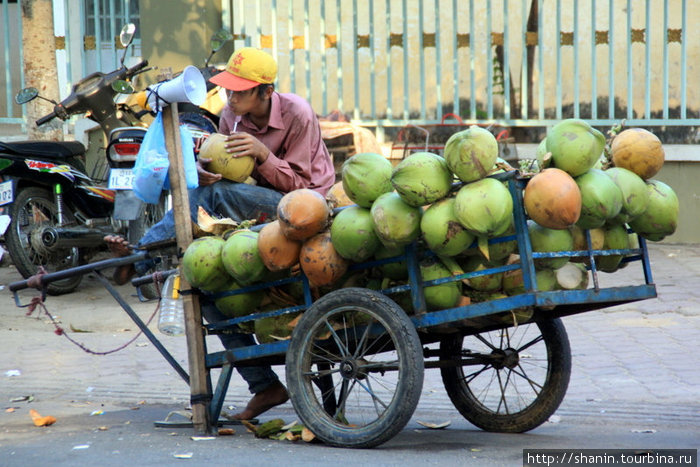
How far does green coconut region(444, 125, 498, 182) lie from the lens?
3.50m

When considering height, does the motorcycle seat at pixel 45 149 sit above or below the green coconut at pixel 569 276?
above

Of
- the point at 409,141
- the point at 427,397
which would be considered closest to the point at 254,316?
the point at 427,397

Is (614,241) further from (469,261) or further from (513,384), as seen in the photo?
(513,384)

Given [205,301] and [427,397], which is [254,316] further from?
[427,397]

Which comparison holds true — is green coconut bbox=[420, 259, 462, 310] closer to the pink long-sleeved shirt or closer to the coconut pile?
the coconut pile

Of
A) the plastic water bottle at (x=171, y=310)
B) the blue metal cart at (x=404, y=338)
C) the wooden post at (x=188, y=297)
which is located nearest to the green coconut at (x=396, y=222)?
the blue metal cart at (x=404, y=338)

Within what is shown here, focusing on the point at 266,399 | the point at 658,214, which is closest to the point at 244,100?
the point at 266,399

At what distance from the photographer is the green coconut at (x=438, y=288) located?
3.70 m

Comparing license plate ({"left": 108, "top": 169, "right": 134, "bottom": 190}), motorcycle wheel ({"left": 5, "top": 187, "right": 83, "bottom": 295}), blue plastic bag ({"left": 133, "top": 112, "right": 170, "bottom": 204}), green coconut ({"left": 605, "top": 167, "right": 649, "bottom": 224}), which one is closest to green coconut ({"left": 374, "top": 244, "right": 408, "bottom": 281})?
green coconut ({"left": 605, "top": 167, "right": 649, "bottom": 224})

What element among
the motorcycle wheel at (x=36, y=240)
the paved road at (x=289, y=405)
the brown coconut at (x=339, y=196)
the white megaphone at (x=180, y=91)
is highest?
the white megaphone at (x=180, y=91)

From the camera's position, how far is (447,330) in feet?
13.0

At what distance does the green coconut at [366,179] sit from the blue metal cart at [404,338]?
0.84ft

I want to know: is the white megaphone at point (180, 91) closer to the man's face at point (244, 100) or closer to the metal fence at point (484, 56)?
the man's face at point (244, 100)

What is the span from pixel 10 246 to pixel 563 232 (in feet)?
17.6
